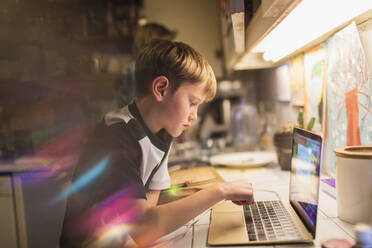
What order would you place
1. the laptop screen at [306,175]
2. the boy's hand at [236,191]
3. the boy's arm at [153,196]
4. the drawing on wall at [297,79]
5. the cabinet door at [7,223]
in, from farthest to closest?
the cabinet door at [7,223] → the drawing on wall at [297,79] → the boy's arm at [153,196] → the boy's hand at [236,191] → the laptop screen at [306,175]

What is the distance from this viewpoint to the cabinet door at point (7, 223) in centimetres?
173

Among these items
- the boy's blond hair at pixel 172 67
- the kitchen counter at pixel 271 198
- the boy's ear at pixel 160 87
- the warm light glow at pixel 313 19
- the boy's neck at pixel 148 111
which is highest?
the warm light glow at pixel 313 19

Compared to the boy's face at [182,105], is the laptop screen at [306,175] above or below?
below

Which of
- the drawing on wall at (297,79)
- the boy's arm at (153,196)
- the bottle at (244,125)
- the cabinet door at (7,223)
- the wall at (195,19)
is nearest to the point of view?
the boy's arm at (153,196)

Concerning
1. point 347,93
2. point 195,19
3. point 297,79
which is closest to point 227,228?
point 347,93

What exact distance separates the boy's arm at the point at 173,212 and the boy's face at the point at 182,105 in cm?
24

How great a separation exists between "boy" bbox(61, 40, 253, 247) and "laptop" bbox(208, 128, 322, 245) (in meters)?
0.06

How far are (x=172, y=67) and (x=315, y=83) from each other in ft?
2.19

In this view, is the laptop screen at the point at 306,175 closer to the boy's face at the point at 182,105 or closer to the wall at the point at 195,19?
the boy's face at the point at 182,105

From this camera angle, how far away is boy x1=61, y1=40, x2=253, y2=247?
0.71m

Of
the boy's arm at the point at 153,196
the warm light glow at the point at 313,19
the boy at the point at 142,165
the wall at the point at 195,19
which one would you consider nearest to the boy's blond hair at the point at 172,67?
the boy at the point at 142,165

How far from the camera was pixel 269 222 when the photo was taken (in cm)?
74

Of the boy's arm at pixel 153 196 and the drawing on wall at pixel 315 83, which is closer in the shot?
the boy's arm at pixel 153 196

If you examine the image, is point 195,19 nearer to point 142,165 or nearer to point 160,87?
point 160,87
